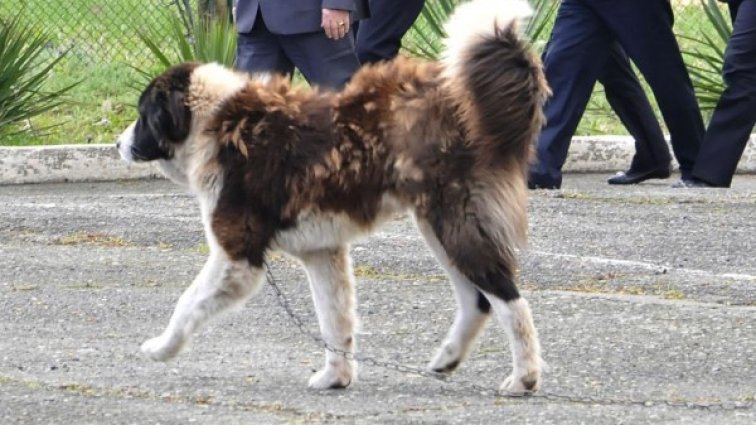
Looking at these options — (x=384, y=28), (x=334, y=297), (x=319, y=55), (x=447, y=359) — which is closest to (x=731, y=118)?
(x=384, y=28)

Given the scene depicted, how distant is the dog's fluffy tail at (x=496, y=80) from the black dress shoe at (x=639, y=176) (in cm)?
591

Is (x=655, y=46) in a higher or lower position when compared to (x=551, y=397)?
lower

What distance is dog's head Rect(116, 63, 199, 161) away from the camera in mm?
6426

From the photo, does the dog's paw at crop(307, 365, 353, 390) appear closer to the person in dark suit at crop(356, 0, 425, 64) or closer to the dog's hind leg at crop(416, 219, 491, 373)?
the dog's hind leg at crop(416, 219, 491, 373)

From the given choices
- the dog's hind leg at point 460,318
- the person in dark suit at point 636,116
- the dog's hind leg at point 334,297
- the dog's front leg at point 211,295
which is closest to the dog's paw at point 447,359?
the dog's hind leg at point 460,318

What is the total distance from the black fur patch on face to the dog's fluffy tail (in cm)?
102

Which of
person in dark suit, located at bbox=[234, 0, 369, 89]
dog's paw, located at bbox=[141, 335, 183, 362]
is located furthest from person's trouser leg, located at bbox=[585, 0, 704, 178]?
dog's paw, located at bbox=[141, 335, 183, 362]

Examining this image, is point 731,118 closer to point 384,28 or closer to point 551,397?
point 384,28

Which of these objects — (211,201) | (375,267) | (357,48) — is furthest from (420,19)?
(211,201)

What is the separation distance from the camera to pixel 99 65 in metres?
15.7

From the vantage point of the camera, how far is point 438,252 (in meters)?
6.24

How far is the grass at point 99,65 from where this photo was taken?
45.8 ft

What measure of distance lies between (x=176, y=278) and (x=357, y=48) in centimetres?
318

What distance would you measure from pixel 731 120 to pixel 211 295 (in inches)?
236
